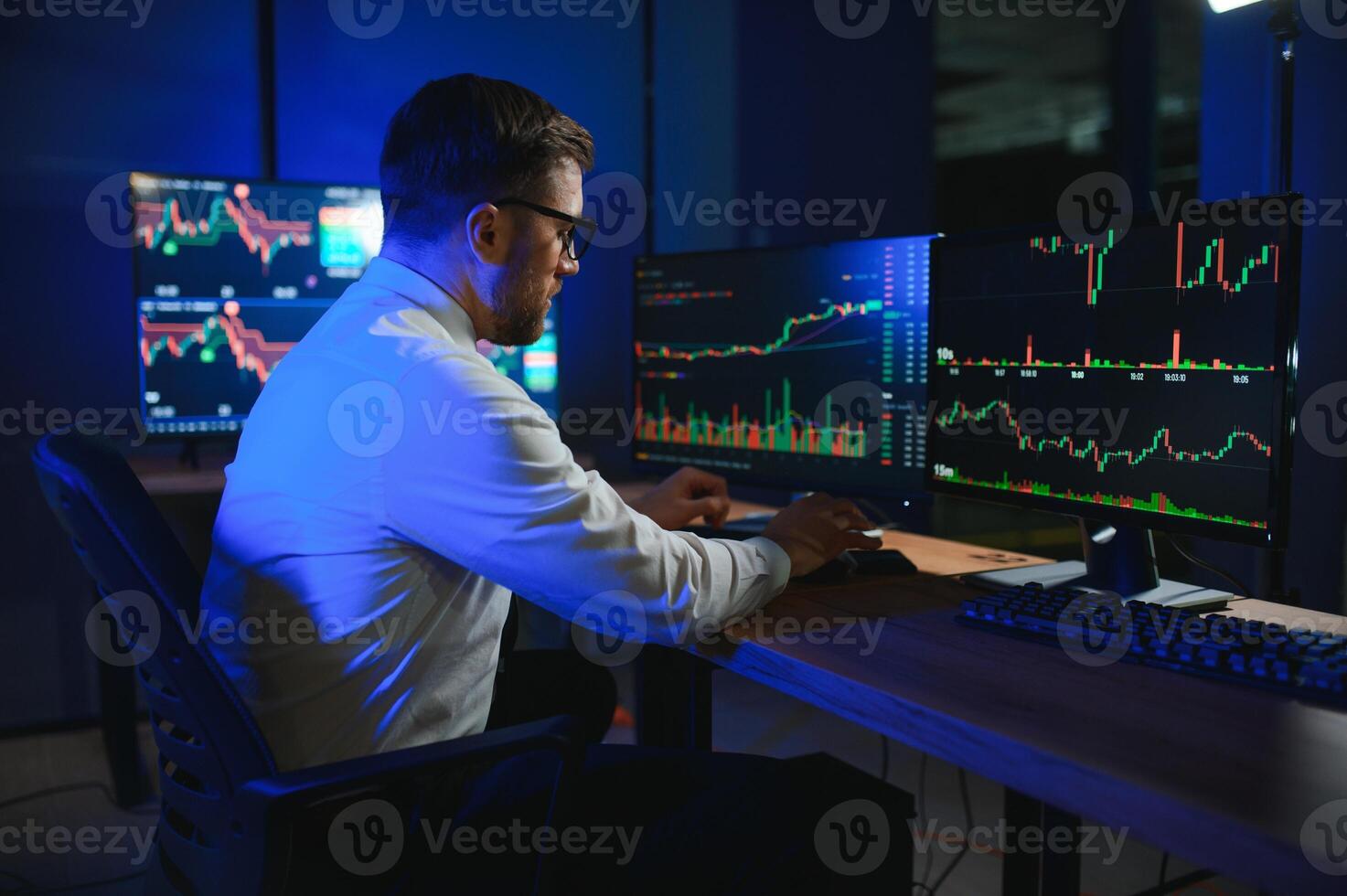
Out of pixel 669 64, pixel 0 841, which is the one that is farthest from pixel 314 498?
pixel 669 64

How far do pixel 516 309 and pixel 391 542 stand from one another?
1.29 ft

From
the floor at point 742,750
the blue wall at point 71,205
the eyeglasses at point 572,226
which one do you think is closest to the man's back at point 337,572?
the eyeglasses at point 572,226

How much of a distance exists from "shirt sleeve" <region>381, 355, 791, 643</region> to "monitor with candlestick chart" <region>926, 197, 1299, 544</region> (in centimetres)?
66

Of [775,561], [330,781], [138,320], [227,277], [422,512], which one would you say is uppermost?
[227,277]

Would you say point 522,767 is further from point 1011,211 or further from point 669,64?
point 1011,211

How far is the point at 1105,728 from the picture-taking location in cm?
90

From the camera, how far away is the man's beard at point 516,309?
1.33 metres

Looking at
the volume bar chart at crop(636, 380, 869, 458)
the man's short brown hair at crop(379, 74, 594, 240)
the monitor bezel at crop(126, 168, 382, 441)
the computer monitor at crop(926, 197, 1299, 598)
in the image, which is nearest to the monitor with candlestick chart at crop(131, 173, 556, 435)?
the monitor bezel at crop(126, 168, 382, 441)

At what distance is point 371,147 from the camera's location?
2.95m

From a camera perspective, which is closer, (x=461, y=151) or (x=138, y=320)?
(x=461, y=151)

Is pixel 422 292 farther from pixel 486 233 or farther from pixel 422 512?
pixel 422 512

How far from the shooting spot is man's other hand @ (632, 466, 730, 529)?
1.67 meters

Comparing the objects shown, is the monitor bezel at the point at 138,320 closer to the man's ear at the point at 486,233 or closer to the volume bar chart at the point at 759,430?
the volume bar chart at the point at 759,430

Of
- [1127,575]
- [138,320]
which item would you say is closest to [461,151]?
[1127,575]
